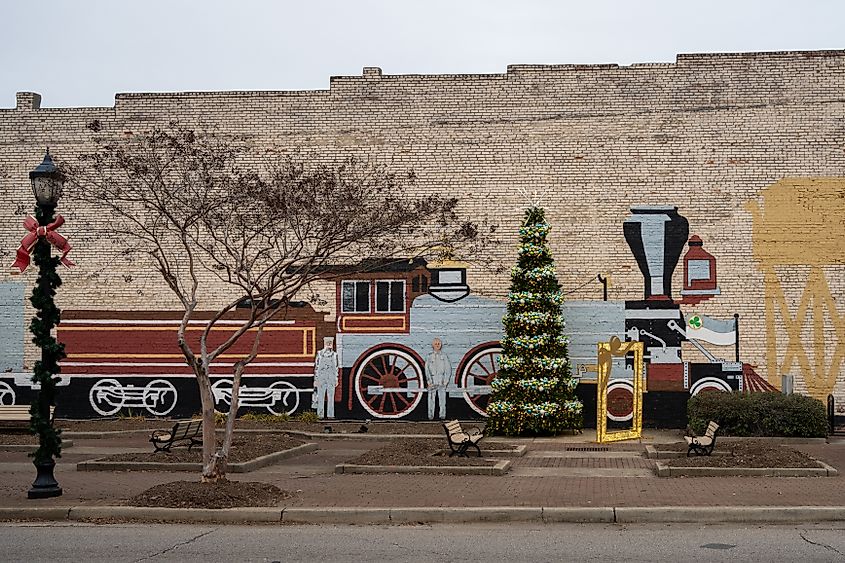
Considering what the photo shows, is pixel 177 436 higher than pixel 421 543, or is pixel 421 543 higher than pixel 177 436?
pixel 177 436

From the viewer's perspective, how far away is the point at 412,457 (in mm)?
17078

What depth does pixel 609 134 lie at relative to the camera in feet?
78.7

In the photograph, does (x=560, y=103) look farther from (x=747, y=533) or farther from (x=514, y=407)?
(x=747, y=533)

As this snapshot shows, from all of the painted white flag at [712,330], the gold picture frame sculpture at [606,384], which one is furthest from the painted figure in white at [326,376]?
the painted white flag at [712,330]

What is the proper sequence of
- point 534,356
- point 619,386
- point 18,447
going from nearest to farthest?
point 18,447
point 534,356
point 619,386

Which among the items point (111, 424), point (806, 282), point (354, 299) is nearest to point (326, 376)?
point (354, 299)

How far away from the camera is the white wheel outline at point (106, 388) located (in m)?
24.9

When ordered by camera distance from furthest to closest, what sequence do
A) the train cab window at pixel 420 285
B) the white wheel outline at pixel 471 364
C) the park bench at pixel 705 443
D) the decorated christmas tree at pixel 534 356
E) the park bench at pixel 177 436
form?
1. the train cab window at pixel 420 285
2. the white wheel outline at pixel 471 364
3. the decorated christmas tree at pixel 534 356
4. the park bench at pixel 177 436
5. the park bench at pixel 705 443

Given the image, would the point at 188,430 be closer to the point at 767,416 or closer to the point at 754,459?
the point at 754,459

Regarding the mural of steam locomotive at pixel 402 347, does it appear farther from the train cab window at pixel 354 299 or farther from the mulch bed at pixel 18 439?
the mulch bed at pixel 18 439

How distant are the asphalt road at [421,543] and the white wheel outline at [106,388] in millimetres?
12916

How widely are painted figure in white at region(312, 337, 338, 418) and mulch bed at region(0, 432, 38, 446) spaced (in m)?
6.20

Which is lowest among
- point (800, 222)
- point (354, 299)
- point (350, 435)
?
point (350, 435)

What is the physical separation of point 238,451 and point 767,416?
1031 cm
